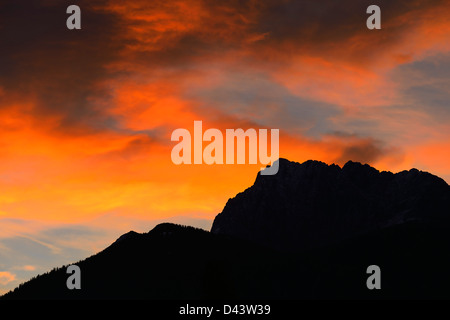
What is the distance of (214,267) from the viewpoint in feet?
487
